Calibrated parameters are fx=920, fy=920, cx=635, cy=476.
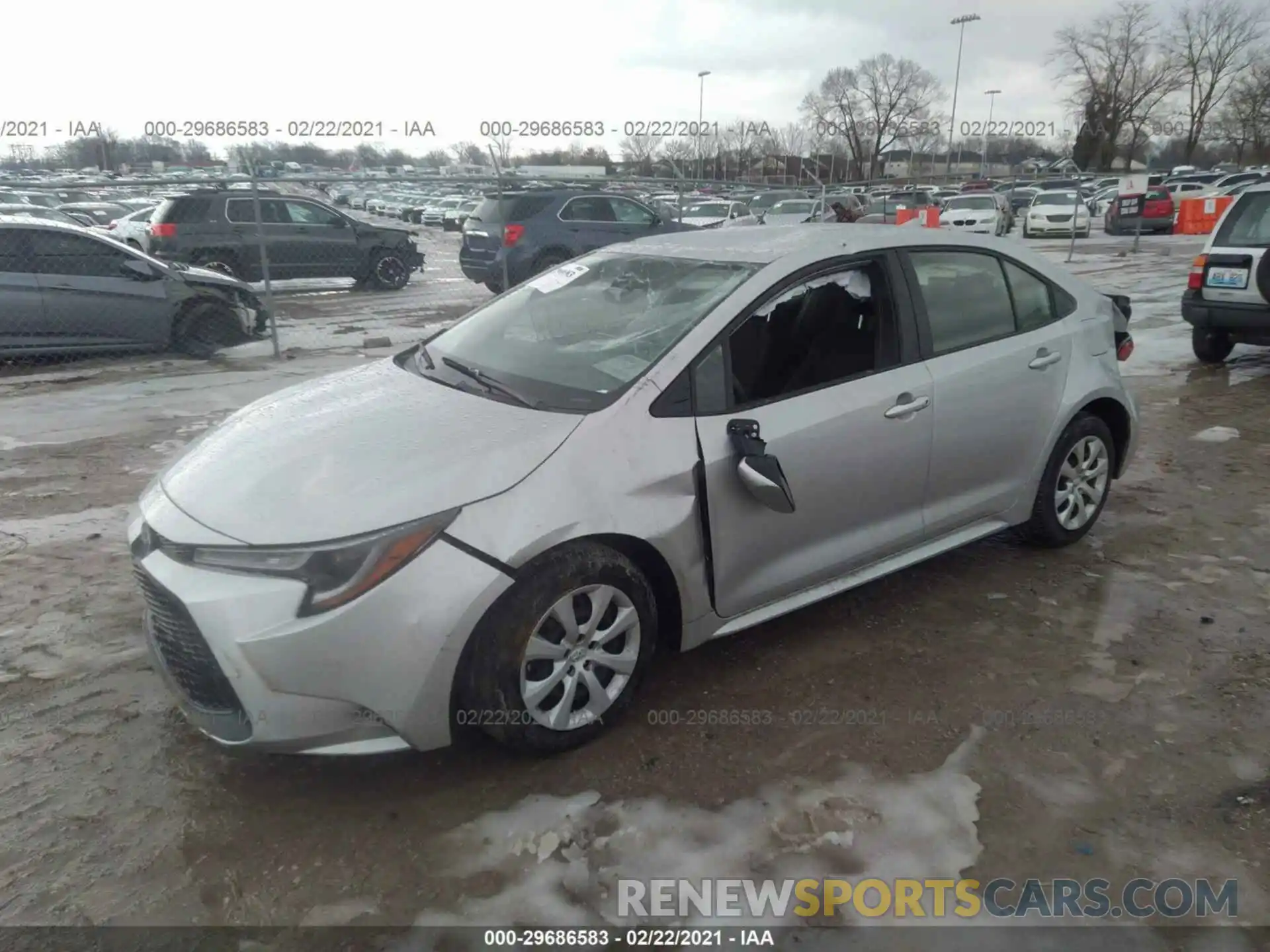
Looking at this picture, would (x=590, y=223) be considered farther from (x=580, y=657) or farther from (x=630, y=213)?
(x=580, y=657)

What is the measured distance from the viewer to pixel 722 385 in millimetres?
3209

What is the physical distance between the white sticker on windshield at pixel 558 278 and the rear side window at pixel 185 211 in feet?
38.5

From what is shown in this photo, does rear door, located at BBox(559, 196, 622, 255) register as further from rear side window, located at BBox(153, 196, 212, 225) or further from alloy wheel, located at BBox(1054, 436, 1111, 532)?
alloy wheel, located at BBox(1054, 436, 1111, 532)

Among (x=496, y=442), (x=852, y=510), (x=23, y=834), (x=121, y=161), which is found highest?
(x=121, y=161)

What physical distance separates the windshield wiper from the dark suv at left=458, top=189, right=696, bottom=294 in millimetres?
9720

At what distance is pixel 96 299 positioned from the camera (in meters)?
9.09

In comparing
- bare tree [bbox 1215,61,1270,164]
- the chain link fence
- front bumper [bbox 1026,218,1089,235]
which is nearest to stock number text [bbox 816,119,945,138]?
bare tree [bbox 1215,61,1270,164]

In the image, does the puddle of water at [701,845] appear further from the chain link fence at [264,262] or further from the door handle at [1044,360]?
the chain link fence at [264,262]

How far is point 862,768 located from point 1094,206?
39353 millimetres

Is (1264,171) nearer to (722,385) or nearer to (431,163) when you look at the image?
(431,163)

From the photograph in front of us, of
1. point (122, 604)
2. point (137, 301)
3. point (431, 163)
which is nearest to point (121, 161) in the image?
point (431, 163)

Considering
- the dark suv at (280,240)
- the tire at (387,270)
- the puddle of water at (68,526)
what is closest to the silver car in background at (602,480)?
the puddle of water at (68,526)

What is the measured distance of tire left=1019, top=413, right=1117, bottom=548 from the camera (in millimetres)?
4301

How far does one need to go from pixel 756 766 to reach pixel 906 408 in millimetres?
1510
